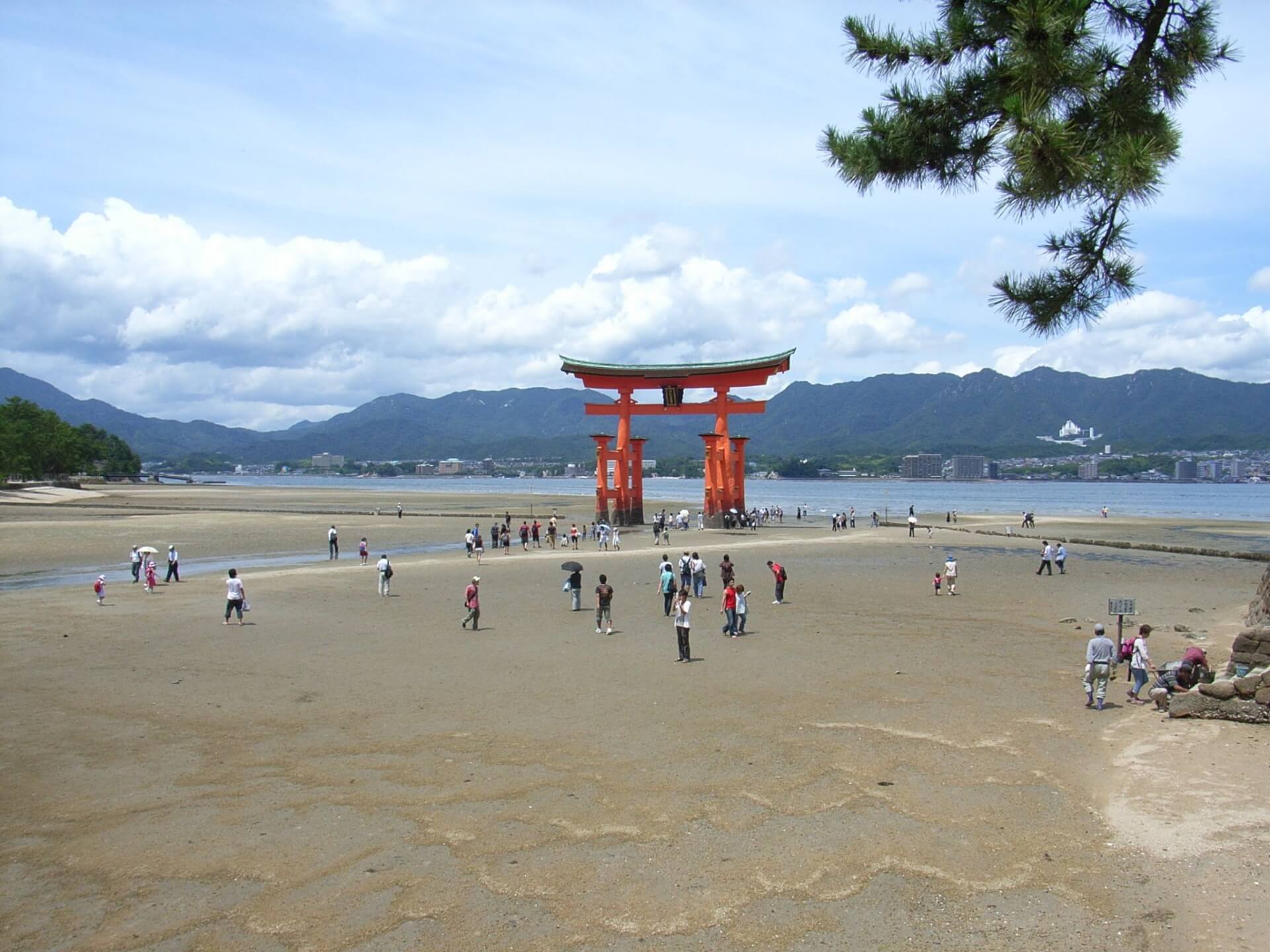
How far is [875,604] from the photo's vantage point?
70.7ft

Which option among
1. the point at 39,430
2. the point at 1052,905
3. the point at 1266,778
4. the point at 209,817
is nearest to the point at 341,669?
the point at 209,817

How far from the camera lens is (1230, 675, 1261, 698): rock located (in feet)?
33.4

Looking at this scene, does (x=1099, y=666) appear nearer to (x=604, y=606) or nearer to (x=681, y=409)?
(x=604, y=606)

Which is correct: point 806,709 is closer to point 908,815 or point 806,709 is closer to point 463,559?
point 908,815

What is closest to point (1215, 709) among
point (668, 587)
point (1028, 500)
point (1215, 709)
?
point (1215, 709)

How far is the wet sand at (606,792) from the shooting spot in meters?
6.09

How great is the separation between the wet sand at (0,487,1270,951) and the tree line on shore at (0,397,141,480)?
3312 inches

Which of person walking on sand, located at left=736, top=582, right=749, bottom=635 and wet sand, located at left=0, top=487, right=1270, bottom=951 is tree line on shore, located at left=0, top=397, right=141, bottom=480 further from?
person walking on sand, located at left=736, top=582, right=749, bottom=635

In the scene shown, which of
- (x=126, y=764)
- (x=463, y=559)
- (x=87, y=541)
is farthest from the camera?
(x=87, y=541)

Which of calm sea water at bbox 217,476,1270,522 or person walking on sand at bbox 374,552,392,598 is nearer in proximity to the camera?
person walking on sand at bbox 374,552,392,598

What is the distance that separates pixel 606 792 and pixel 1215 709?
308 inches

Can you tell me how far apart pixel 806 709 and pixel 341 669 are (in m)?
7.74

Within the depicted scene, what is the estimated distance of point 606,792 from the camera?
8.50 metres

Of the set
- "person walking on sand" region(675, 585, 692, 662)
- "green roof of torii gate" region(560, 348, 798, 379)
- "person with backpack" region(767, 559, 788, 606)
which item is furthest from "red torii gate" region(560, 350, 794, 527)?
"person walking on sand" region(675, 585, 692, 662)
